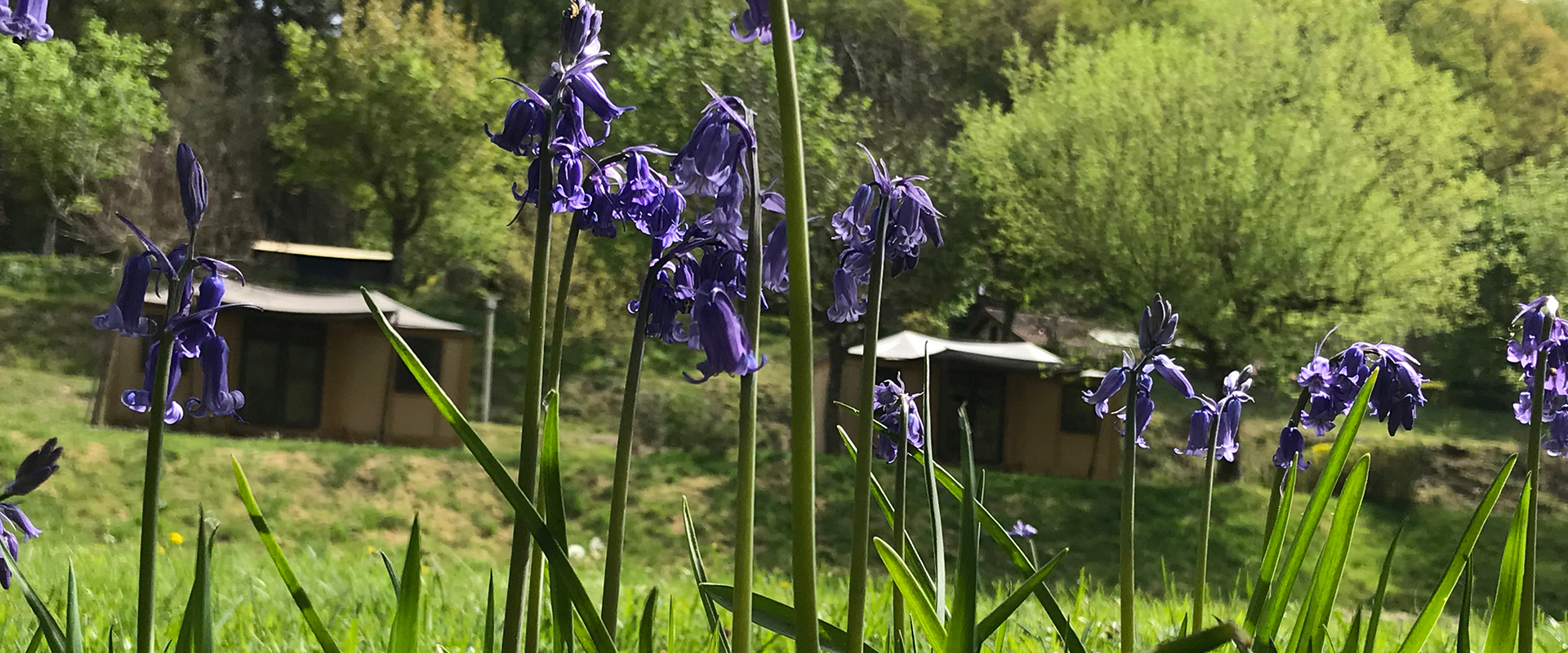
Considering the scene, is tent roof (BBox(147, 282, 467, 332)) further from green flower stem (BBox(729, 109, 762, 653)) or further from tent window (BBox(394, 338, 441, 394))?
green flower stem (BBox(729, 109, 762, 653))

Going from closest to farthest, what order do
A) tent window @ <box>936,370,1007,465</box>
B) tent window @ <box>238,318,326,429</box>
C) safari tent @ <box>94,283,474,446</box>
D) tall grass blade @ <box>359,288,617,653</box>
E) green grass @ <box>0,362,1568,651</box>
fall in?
tall grass blade @ <box>359,288,617,653</box> < green grass @ <box>0,362,1568,651</box> < safari tent @ <box>94,283,474,446</box> < tent window @ <box>238,318,326,429</box> < tent window @ <box>936,370,1007,465</box>

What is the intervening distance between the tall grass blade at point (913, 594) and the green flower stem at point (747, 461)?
0.13 m

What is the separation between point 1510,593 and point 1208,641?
33.1 inches

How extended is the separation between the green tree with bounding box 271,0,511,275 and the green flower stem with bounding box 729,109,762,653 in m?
23.0

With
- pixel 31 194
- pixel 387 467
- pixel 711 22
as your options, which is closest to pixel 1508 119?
pixel 711 22

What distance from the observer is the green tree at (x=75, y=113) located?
21875mm

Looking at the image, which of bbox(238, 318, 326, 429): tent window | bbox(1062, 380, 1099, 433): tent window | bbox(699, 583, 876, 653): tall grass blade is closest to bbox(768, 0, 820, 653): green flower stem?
bbox(699, 583, 876, 653): tall grass blade

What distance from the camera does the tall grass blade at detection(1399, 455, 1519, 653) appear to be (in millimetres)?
1446

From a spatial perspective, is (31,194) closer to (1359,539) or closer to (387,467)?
(387,467)

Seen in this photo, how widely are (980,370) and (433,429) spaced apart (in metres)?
9.50

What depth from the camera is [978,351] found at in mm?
18250

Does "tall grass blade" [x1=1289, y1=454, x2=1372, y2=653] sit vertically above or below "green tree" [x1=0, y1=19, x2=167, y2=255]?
below

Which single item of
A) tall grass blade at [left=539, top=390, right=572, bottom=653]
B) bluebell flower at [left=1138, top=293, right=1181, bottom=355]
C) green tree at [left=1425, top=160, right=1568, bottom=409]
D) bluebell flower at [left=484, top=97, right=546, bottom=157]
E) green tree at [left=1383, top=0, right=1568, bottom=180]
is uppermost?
green tree at [left=1383, top=0, right=1568, bottom=180]

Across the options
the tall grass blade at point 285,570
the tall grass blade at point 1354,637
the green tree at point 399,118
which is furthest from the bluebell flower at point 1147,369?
the green tree at point 399,118
